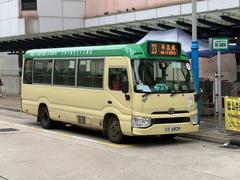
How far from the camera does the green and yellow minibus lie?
1218cm

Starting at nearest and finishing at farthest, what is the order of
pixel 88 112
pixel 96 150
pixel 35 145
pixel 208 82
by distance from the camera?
pixel 96 150, pixel 35 145, pixel 88 112, pixel 208 82

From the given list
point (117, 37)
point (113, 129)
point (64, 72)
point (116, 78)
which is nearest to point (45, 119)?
point (64, 72)

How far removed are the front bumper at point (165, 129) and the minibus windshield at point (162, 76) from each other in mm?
848

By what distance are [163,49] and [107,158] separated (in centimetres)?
361

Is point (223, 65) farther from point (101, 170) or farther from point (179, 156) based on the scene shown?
point (101, 170)

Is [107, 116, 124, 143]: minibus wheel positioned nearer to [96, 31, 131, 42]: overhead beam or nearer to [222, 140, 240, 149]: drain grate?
[222, 140, 240, 149]: drain grate

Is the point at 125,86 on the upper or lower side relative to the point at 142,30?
lower

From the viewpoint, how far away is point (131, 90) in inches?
481

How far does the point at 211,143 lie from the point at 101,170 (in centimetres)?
452

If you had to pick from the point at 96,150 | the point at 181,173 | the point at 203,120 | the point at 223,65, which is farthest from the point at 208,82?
the point at 181,173

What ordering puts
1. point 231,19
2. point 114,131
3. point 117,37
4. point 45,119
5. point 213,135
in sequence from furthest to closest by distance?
point 117,37
point 45,119
point 231,19
point 213,135
point 114,131

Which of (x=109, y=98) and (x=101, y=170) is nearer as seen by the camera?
(x=101, y=170)

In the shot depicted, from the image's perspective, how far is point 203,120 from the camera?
56.4 ft

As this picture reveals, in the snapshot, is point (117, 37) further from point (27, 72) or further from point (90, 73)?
point (90, 73)
